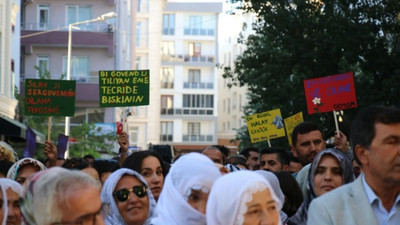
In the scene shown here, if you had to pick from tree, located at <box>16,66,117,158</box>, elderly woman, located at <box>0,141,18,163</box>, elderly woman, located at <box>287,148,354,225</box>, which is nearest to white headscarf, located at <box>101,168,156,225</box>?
elderly woman, located at <box>287,148,354,225</box>

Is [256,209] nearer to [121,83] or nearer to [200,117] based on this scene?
[121,83]

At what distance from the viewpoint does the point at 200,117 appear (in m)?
102

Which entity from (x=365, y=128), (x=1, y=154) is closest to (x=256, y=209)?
(x=365, y=128)

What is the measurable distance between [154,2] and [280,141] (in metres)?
59.9

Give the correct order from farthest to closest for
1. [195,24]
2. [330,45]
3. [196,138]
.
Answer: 1. [195,24]
2. [196,138]
3. [330,45]

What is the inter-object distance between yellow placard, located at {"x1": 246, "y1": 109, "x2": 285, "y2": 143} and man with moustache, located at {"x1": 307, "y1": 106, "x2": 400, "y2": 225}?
1321cm

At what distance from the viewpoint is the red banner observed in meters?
15.3

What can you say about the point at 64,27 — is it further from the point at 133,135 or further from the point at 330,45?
the point at 133,135

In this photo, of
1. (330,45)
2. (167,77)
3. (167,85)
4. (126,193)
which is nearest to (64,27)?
(330,45)

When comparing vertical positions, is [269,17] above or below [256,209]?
above

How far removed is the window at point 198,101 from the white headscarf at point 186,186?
9607 cm

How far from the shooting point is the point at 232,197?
17.0 feet

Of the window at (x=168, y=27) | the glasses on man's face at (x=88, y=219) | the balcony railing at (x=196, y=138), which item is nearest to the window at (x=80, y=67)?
the glasses on man's face at (x=88, y=219)

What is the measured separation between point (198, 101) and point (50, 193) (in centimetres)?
9717
